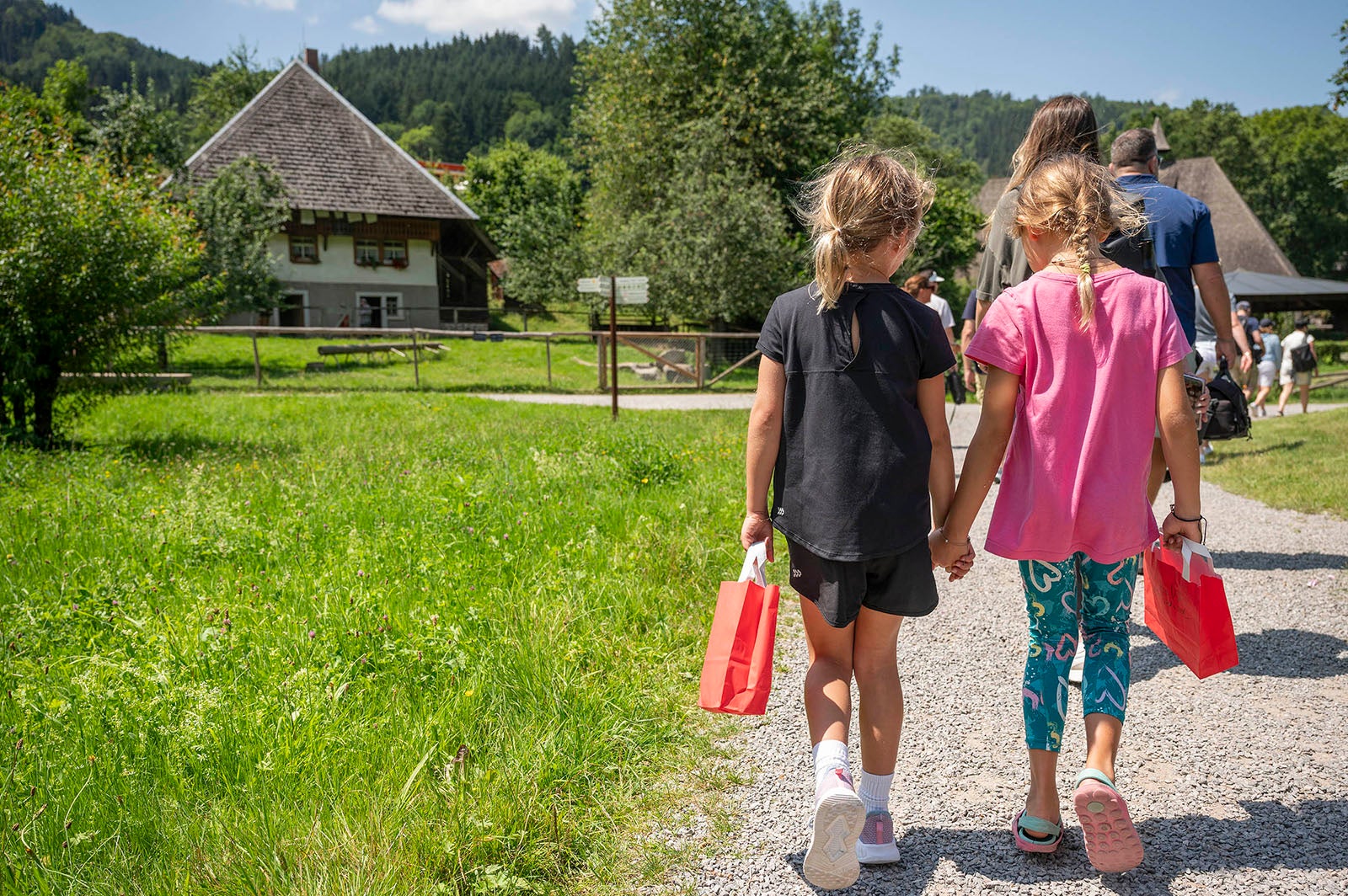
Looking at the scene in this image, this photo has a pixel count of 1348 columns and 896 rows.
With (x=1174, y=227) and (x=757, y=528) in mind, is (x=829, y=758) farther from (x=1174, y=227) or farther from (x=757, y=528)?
(x=1174, y=227)

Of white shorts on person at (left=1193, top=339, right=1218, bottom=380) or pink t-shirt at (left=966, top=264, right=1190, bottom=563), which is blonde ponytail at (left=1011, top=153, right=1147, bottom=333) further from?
white shorts on person at (left=1193, top=339, right=1218, bottom=380)

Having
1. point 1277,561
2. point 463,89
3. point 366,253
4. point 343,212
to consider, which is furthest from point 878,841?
point 463,89

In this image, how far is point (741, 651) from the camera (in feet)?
8.31

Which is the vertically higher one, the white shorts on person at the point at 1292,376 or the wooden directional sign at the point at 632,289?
the wooden directional sign at the point at 632,289

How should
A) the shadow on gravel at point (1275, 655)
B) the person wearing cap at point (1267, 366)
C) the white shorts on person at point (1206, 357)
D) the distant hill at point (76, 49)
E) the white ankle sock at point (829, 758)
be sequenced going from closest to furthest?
the white ankle sock at point (829, 758) < the shadow on gravel at point (1275, 655) < the white shorts on person at point (1206, 357) < the person wearing cap at point (1267, 366) < the distant hill at point (76, 49)

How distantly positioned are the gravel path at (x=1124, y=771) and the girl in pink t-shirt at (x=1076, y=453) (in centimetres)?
26

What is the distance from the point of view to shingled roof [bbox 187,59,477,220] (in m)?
31.5

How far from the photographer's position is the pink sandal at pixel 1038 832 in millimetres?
2584

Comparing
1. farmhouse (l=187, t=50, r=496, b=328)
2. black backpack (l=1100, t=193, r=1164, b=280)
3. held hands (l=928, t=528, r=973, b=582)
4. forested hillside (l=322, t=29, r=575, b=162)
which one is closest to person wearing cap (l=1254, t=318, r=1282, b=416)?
black backpack (l=1100, t=193, r=1164, b=280)

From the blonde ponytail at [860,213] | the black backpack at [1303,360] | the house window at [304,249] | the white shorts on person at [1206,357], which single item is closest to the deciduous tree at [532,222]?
the house window at [304,249]

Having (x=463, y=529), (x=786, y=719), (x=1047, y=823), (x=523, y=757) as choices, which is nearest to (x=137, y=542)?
(x=463, y=529)

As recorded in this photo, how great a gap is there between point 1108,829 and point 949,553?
0.81 metres

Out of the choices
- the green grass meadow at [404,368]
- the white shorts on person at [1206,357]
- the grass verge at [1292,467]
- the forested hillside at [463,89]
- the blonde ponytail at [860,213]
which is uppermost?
the forested hillside at [463,89]

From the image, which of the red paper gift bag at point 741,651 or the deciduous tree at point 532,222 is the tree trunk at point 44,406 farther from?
the deciduous tree at point 532,222
